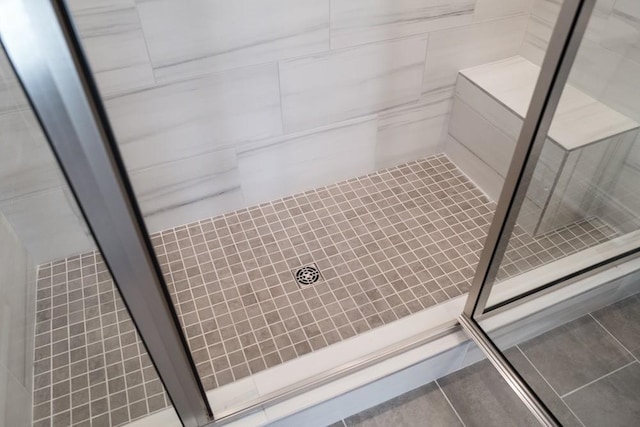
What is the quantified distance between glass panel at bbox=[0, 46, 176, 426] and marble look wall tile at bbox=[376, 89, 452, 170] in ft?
3.92

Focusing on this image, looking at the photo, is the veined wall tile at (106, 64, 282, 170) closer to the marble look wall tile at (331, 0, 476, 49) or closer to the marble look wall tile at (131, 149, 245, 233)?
the marble look wall tile at (131, 149, 245, 233)

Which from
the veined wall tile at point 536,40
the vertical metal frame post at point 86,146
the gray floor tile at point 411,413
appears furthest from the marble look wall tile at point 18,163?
the veined wall tile at point 536,40

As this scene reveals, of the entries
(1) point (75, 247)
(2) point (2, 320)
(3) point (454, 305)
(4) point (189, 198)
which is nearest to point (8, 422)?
(2) point (2, 320)

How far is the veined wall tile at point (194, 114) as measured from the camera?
1.50 m

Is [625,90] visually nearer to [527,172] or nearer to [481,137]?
[481,137]

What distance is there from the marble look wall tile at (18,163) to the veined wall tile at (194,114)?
25 cm

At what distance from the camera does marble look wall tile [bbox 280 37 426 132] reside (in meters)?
1.65

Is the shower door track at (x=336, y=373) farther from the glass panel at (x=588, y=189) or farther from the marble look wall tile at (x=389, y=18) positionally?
the marble look wall tile at (x=389, y=18)

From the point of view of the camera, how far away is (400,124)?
1947 mm

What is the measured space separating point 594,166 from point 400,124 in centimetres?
73

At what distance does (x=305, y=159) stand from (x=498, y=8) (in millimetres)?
923

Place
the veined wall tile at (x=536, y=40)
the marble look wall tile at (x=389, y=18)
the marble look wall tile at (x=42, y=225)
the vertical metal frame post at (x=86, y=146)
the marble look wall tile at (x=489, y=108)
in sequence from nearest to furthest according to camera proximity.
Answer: the vertical metal frame post at (x=86, y=146)
the marble look wall tile at (x=42, y=225)
the marble look wall tile at (x=389, y=18)
the marble look wall tile at (x=489, y=108)
the veined wall tile at (x=536, y=40)

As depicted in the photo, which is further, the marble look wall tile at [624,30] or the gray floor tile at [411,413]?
the gray floor tile at [411,413]

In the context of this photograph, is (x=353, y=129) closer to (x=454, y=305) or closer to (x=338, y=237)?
(x=338, y=237)
